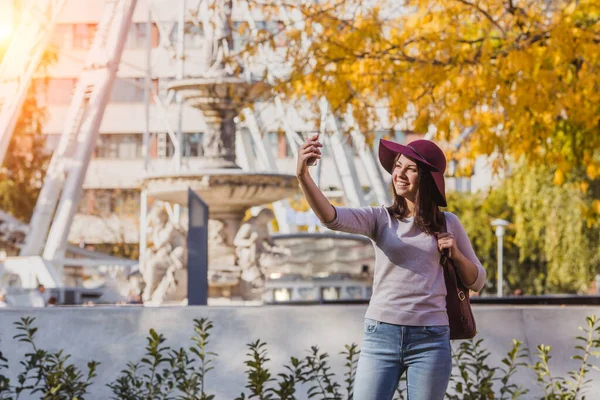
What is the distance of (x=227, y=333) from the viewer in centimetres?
804

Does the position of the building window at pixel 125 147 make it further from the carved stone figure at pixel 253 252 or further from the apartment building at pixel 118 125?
the carved stone figure at pixel 253 252

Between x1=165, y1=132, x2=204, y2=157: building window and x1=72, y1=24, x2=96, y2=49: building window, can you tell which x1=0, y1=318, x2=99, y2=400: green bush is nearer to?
x1=165, y1=132, x2=204, y2=157: building window

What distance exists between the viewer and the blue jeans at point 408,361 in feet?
17.0

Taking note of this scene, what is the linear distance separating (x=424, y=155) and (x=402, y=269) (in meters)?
0.45

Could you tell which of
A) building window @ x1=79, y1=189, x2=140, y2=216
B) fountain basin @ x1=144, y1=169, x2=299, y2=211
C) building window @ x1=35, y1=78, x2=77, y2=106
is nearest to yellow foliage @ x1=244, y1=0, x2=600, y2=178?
fountain basin @ x1=144, y1=169, x2=299, y2=211

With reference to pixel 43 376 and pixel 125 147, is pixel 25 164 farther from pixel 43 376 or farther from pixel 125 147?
pixel 43 376

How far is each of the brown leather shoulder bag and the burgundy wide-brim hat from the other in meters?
0.18

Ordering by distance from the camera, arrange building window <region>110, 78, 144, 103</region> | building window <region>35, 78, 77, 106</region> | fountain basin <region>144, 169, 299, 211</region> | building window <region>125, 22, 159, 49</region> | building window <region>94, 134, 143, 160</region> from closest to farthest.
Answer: fountain basin <region>144, 169, 299, 211</region>
building window <region>125, 22, 159, 49</region>
building window <region>110, 78, 144, 103</region>
building window <region>35, 78, 77, 106</region>
building window <region>94, 134, 143, 160</region>

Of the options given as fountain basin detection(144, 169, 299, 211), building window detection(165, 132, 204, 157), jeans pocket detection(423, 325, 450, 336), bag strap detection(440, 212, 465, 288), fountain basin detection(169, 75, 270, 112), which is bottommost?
jeans pocket detection(423, 325, 450, 336)

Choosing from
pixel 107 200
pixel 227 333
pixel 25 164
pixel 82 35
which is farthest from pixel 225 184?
pixel 82 35

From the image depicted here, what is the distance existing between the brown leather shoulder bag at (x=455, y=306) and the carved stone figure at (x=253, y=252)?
1604 centimetres

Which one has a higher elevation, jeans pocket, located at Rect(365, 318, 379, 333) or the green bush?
jeans pocket, located at Rect(365, 318, 379, 333)

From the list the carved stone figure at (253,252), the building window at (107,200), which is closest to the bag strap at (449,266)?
the carved stone figure at (253,252)

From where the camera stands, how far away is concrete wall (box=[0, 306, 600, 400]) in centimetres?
801
